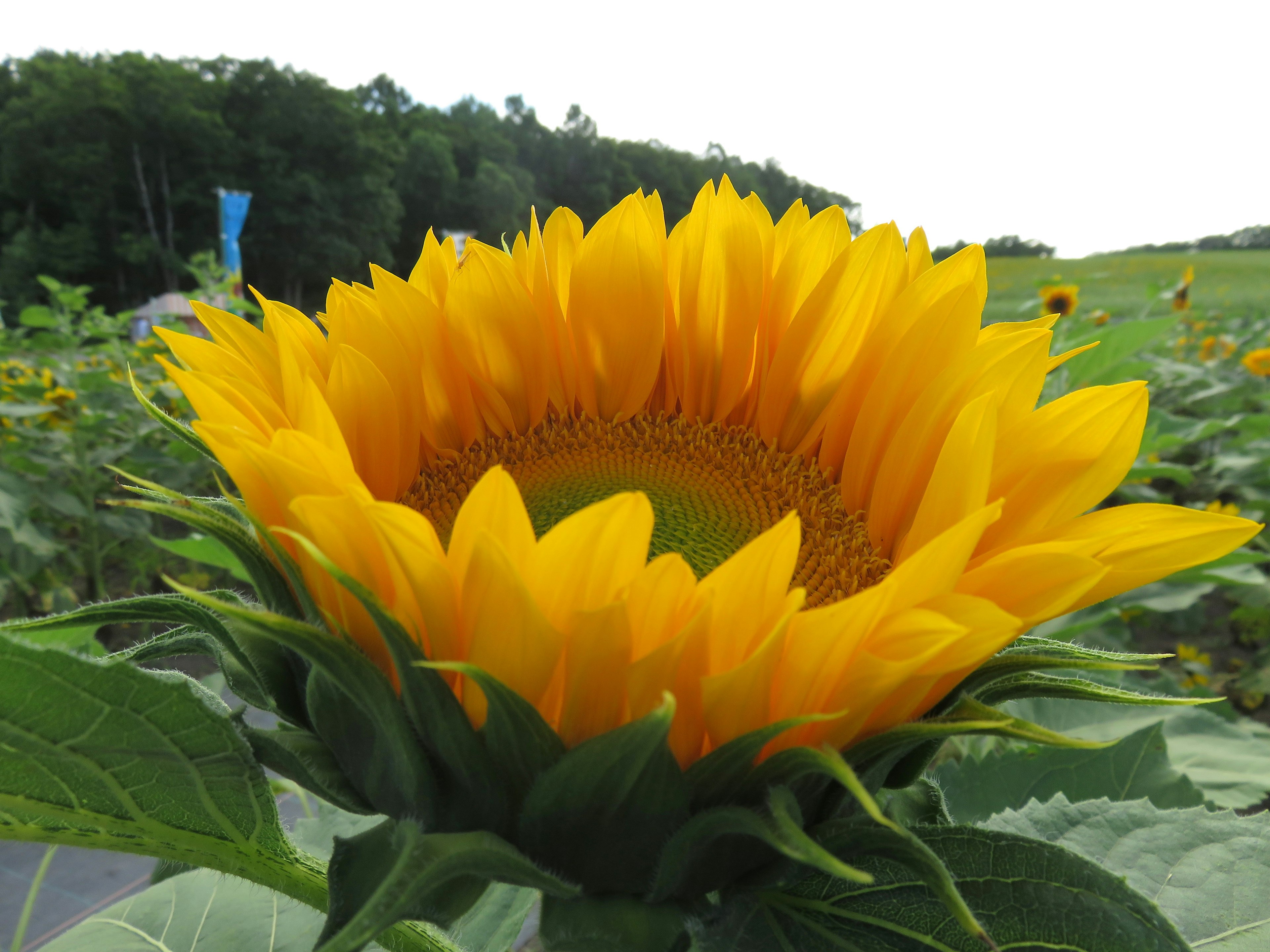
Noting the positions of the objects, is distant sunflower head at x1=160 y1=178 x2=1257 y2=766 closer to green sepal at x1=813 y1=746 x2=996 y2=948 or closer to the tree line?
green sepal at x1=813 y1=746 x2=996 y2=948

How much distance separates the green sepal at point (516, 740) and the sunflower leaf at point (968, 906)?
10cm

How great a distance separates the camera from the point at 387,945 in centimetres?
57

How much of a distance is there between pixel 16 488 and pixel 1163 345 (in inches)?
230

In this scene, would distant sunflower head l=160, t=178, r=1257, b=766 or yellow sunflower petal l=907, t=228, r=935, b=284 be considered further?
yellow sunflower petal l=907, t=228, r=935, b=284

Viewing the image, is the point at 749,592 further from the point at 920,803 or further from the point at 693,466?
the point at 693,466

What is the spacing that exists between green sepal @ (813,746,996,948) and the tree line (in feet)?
80.4

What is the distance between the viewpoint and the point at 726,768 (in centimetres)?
37

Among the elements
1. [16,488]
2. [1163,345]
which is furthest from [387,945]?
[1163,345]

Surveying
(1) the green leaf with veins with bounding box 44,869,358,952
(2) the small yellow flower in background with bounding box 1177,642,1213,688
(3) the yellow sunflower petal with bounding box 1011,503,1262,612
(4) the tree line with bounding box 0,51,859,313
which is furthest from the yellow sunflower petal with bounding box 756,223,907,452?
(4) the tree line with bounding box 0,51,859,313

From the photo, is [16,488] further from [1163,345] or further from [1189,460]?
[1163,345]

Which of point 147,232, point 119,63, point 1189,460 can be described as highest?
point 119,63

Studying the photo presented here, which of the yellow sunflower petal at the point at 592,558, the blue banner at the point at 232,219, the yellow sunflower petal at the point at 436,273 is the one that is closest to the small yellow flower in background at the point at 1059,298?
the yellow sunflower petal at the point at 436,273

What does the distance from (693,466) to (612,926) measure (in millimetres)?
436

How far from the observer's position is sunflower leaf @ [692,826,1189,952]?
0.36 meters
